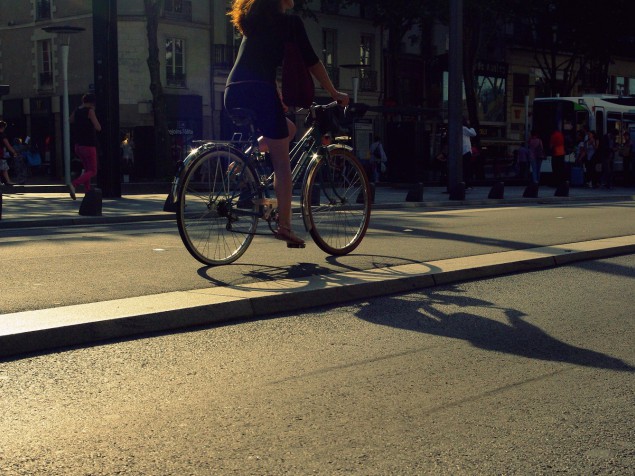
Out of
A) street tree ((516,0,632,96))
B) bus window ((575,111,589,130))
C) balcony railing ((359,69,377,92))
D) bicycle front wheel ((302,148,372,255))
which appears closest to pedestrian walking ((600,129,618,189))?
bus window ((575,111,589,130))

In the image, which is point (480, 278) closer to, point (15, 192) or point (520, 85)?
point (15, 192)

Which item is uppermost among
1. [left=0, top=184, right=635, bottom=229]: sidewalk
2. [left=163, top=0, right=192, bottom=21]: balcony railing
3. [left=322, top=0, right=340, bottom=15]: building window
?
[left=322, top=0, right=340, bottom=15]: building window

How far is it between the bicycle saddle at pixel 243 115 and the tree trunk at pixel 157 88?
88.9 ft

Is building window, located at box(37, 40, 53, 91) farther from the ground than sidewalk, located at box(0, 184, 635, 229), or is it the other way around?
building window, located at box(37, 40, 53, 91)

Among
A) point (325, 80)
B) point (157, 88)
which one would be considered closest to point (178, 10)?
point (157, 88)

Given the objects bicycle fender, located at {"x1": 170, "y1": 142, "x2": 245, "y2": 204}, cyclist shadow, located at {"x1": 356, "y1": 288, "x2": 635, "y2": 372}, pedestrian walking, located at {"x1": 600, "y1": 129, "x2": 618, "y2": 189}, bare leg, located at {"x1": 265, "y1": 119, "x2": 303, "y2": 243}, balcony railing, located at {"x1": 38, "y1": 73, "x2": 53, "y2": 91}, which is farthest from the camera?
balcony railing, located at {"x1": 38, "y1": 73, "x2": 53, "y2": 91}

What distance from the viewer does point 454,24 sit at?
20812mm

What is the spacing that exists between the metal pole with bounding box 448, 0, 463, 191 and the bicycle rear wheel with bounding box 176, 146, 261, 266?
47.5ft

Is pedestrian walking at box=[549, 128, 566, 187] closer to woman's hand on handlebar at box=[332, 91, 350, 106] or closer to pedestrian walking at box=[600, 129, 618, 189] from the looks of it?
pedestrian walking at box=[600, 129, 618, 189]

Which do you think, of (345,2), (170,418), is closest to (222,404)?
(170,418)

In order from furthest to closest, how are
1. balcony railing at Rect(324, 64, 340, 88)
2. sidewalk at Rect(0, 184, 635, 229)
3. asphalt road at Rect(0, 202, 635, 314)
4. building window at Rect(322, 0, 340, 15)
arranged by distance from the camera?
balcony railing at Rect(324, 64, 340, 88)
building window at Rect(322, 0, 340, 15)
sidewalk at Rect(0, 184, 635, 229)
asphalt road at Rect(0, 202, 635, 314)

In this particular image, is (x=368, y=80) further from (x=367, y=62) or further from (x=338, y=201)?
(x=338, y=201)

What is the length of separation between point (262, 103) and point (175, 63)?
3600cm

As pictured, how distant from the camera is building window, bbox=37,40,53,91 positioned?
141 feet
